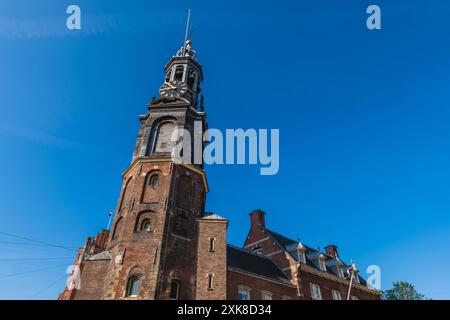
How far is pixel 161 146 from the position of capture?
29500mm

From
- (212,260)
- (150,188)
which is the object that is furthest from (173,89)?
(212,260)

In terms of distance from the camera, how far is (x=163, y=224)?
78.4ft

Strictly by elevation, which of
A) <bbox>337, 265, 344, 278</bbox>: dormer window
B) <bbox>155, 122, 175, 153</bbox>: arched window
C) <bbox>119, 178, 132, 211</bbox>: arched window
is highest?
<bbox>155, 122, 175, 153</bbox>: arched window

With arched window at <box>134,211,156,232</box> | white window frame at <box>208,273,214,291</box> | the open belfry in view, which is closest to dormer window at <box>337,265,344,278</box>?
the open belfry

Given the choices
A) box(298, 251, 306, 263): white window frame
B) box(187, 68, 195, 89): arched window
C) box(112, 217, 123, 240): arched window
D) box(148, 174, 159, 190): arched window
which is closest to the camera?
box(112, 217, 123, 240): arched window

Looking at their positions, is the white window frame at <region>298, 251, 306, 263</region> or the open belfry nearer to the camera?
the open belfry

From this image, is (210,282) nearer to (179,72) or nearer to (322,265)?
(322,265)

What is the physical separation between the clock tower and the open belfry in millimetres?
71

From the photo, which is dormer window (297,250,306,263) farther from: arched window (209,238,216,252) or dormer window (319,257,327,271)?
arched window (209,238,216,252)

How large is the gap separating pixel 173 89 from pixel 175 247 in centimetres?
1797

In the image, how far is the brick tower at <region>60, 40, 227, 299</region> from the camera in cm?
2191
